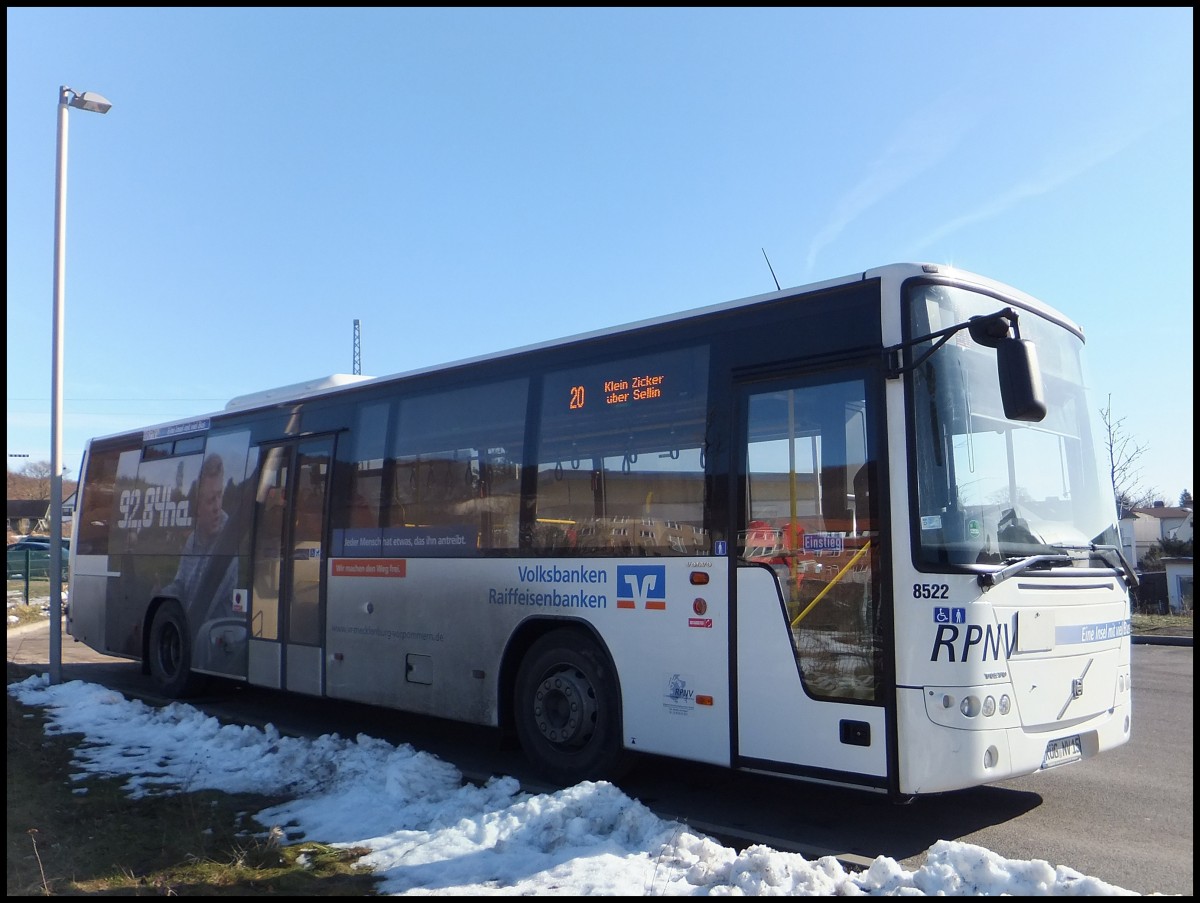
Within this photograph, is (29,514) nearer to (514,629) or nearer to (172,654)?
(172,654)

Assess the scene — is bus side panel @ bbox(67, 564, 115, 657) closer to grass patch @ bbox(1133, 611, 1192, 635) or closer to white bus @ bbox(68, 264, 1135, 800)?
white bus @ bbox(68, 264, 1135, 800)

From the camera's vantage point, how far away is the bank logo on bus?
6.73 m

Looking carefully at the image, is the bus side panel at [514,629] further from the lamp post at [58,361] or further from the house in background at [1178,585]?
the house in background at [1178,585]

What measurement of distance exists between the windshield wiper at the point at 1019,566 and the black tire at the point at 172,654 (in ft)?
30.6

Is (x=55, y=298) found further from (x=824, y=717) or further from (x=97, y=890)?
(x=824, y=717)

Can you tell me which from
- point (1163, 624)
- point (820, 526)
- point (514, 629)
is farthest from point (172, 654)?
point (1163, 624)

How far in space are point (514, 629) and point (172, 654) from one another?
20.9 feet

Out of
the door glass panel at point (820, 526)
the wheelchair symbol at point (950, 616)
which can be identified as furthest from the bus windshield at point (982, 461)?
the door glass panel at point (820, 526)

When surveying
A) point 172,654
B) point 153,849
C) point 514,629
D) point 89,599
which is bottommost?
point 153,849

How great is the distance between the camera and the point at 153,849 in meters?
5.59

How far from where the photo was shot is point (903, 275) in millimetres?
5895

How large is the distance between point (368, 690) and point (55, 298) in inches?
285

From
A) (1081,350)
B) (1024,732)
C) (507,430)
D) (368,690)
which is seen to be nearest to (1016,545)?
(1024,732)

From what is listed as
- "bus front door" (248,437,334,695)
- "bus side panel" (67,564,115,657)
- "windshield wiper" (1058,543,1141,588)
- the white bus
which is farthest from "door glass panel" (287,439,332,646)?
"windshield wiper" (1058,543,1141,588)
